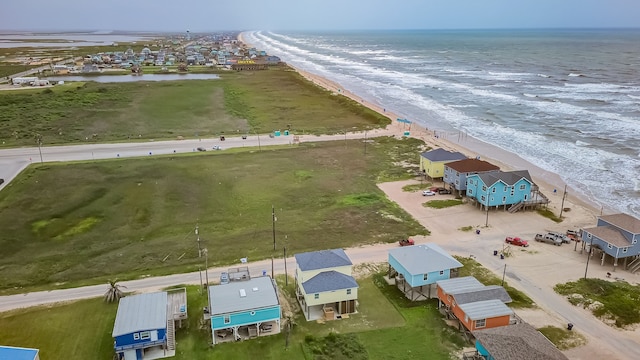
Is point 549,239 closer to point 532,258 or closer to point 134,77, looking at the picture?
point 532,258

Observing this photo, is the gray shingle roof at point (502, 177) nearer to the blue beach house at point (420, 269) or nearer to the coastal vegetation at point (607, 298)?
the coastal vegetation at point (607, 298)

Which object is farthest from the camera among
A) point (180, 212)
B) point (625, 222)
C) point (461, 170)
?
point (461, 170)

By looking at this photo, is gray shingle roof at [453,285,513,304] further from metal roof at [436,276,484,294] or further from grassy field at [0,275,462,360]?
grassy field at [0,275,462,360]

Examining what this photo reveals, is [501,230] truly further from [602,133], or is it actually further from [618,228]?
[602,133]

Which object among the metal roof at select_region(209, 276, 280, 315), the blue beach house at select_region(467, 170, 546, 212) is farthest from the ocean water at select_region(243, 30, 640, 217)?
the metal roof at select_region(209, 276, 280, 315)

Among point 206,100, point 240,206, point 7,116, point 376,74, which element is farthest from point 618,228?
point 376,74

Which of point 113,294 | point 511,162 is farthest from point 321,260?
point 511,162
